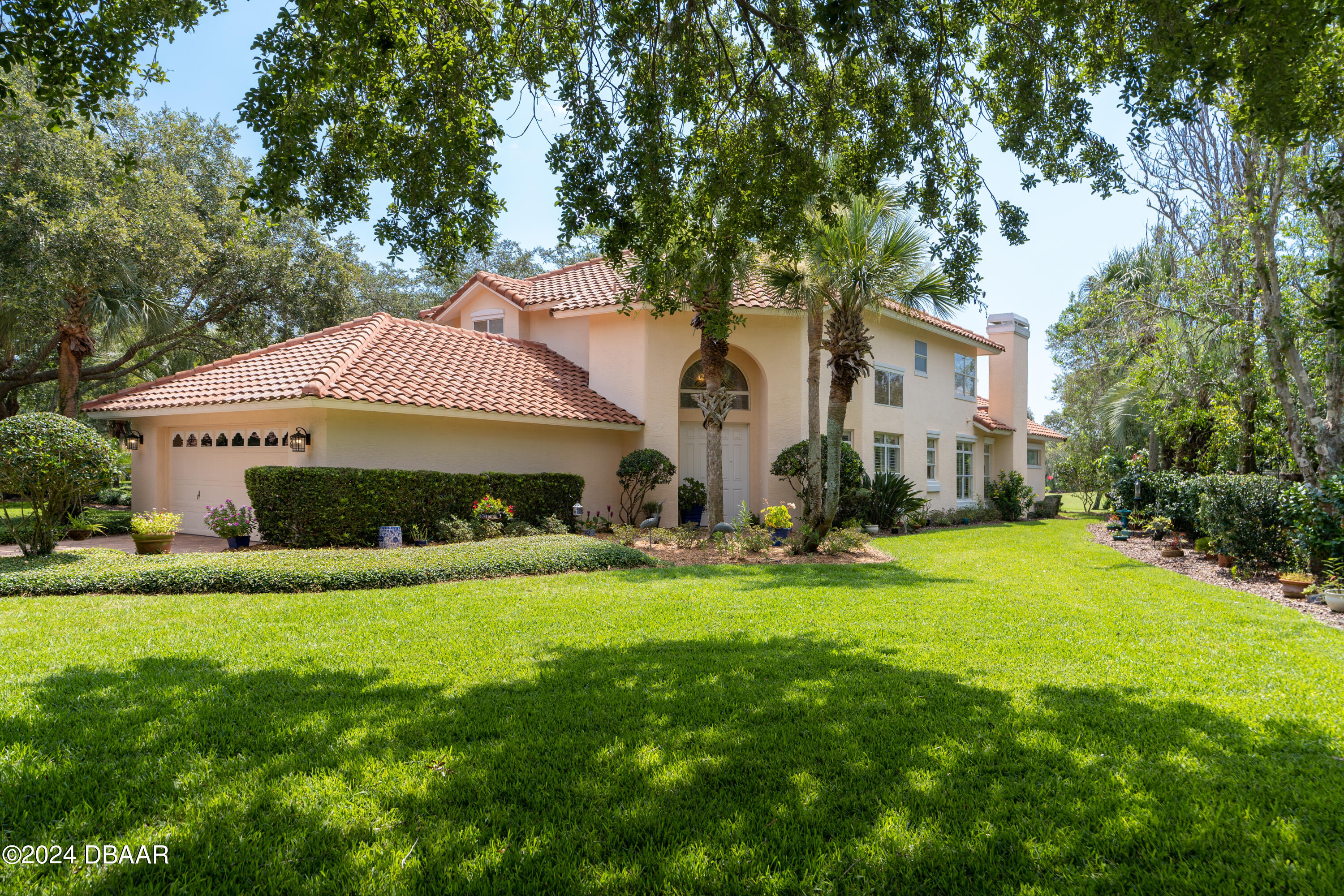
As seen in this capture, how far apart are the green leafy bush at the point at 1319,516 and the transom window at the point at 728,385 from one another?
11779mm

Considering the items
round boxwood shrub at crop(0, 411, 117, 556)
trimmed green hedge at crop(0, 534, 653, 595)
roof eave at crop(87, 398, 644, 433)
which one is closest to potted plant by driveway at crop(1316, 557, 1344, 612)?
trimmed green hedge at crop(0, 534, 653, 595)

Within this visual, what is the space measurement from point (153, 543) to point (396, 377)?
5.24 metres

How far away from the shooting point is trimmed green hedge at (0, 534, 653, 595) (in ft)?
29.3

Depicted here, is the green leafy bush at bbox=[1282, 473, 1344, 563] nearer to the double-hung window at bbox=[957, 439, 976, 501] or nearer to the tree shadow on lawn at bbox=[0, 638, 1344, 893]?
the tree shadow on lawn at bbox=[0, 638, 1344, 893]

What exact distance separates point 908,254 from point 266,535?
13079mm

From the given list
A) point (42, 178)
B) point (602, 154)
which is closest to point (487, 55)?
point (602, 154)

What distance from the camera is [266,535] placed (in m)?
12.8

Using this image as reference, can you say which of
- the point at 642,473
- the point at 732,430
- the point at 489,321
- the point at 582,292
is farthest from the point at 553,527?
the point at 489,321

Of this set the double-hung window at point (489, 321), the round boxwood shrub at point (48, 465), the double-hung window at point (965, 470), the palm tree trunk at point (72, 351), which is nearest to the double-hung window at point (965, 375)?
the double-hung window at point (965, 470)

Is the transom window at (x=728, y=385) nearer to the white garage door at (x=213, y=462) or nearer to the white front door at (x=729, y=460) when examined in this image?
the white front door at (x=729, y=460)

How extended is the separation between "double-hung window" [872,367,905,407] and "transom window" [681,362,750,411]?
168 inches

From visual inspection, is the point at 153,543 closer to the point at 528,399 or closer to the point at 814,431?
the point at 528,399

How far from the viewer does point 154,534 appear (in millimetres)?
12008

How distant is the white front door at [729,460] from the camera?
19.4 meters
